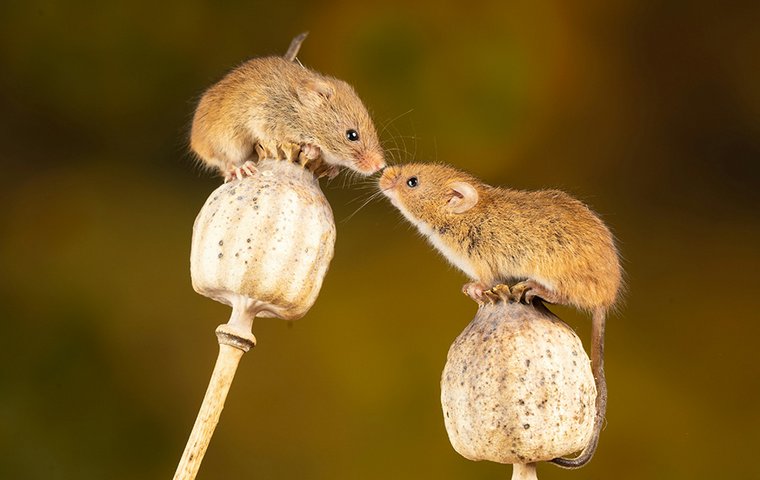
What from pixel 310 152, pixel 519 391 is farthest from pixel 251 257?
pixel 519 391

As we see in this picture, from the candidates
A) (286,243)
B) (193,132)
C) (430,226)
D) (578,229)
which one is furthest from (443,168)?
(193,132)

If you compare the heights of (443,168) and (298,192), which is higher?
(443,168)

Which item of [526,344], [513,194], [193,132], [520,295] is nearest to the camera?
[526,344]

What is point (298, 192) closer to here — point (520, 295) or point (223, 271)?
point (223, 271)

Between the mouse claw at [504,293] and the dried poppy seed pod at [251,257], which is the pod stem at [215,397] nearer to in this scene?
the dried poppy seed pod at [251,257]

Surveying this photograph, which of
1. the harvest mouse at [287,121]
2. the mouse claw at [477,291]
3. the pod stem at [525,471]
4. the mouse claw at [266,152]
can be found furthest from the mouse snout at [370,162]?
the pod stem at [525,471]

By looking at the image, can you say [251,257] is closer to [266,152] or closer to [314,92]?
[266,152]

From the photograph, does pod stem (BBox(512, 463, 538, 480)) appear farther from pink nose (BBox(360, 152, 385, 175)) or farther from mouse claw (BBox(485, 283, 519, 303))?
pink nose (BBox(360, 152, 385, 175))

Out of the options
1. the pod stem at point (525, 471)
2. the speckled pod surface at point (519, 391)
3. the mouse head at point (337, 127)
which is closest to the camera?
the speckled pod surface at point (519, 391)

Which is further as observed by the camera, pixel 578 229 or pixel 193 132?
pixel 193 132
